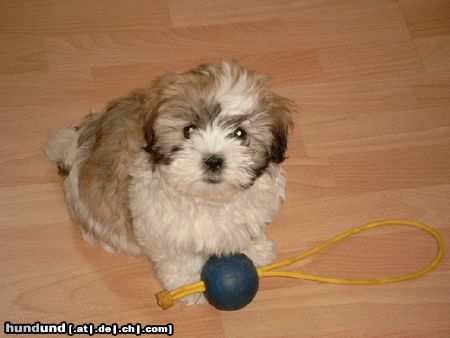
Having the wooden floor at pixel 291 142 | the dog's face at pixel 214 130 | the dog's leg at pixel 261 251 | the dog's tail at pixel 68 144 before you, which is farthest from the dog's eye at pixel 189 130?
the wooden floor at pixel 291 142

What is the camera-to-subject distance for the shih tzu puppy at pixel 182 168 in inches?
78.2

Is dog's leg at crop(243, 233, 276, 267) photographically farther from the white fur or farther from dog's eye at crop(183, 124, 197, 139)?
dog's eye at crop(183, 124, 197, 139)

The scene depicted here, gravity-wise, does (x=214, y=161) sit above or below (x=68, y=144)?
above

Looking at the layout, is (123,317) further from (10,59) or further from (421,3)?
(421,3)

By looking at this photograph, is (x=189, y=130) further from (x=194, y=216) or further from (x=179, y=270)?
(x=179, y=270)

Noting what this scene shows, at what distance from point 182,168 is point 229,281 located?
0.59 meters

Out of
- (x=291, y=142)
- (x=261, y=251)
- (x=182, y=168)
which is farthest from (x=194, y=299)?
(x=291, y=142)

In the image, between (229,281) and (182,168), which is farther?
(229,281)

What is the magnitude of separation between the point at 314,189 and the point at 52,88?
1516 mm

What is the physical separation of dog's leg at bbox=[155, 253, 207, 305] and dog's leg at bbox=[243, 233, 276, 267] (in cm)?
26

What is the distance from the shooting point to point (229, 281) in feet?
7.65

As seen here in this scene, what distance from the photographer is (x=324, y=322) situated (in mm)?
2660

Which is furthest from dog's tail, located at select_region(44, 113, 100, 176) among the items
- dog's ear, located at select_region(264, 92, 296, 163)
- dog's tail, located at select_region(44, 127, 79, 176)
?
dog's ear, located at select_region(264, 92, 296, 163)

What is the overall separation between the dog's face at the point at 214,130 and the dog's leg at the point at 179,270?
0.47m
